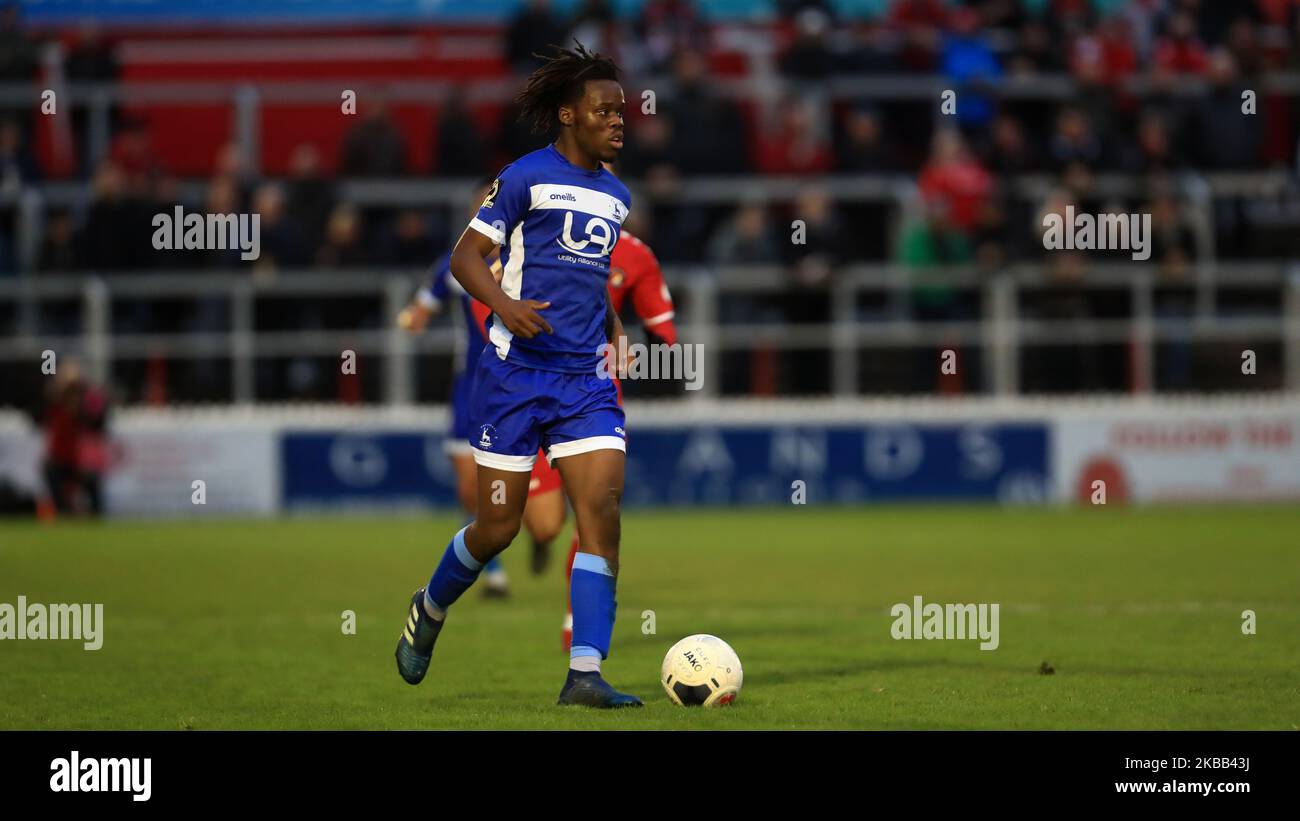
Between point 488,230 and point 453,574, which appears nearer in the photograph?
point 488,230

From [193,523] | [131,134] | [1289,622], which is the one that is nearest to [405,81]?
[131,134]

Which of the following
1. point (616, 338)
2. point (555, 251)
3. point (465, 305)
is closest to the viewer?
point (555, 251)

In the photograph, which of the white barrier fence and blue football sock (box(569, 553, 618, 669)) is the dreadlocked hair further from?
the white barrier fence

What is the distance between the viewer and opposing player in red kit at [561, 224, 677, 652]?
1050 cm

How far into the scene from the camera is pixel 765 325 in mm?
22484

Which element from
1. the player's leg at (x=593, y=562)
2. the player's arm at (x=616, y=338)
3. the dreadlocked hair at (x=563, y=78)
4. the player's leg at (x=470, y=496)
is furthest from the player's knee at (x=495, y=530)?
the player's leg at (x=470, y=496)

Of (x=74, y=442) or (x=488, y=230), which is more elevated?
(x=488, y=230)

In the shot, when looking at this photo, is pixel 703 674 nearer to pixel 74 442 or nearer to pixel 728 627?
pixel 728 627

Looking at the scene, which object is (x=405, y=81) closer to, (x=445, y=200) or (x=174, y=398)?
(x=445, y=200)

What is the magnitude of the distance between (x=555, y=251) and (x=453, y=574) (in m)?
1.42

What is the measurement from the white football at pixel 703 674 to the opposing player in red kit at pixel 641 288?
2.01 metres

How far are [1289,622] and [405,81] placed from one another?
17.9m

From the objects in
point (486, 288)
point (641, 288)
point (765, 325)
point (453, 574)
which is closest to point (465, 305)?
point (641, 288)

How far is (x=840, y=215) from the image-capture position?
22.8 meters
